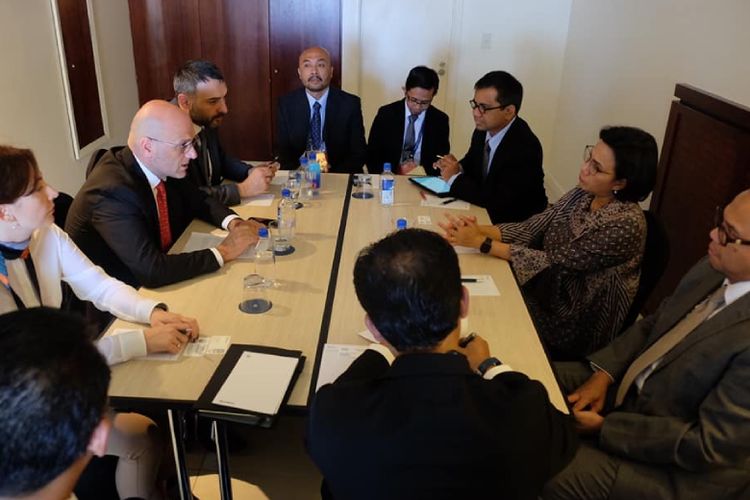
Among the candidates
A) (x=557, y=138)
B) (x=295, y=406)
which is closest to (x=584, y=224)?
(x=295, y=406)

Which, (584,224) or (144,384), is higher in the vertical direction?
(584,224)

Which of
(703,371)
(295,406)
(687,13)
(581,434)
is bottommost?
(581,434)

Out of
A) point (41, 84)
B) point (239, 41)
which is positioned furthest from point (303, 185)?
point (239, 41)

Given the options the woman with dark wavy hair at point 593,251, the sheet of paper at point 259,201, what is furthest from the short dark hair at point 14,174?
the woman with dark wavy hair at point 593,251

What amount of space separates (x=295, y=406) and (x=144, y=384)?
408 mm

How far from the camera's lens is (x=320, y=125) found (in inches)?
159

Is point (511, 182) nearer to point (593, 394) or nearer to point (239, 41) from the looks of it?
point (593, 394)

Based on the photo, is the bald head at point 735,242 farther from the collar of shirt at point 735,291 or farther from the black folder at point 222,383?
the black folder at point 222,383

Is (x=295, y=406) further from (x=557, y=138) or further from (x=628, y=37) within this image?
(x=557, y=138)

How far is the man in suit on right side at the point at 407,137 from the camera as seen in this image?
3936 millimetres

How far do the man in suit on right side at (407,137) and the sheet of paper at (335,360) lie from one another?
2.21 m

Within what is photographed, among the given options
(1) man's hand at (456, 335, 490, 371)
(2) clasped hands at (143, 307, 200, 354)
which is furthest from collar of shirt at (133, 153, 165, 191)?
(1) man's hand at (456, 335, 490, 371)

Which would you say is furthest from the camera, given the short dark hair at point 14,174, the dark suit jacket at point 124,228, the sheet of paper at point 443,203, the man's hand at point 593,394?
the sheet of paper at point 443,203

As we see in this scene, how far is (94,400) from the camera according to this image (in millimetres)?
908
